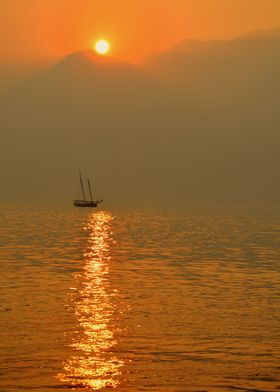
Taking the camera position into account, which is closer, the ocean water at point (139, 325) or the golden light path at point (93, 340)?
the golden light path at point (93, 340)

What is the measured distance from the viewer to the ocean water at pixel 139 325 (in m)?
28.8

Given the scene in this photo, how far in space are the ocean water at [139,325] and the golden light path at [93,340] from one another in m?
0.04

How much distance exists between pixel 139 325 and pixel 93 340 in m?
4.44

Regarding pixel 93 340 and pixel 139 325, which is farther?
pixel 139 325

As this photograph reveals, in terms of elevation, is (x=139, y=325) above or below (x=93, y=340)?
below

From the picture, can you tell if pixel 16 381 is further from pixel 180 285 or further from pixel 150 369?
pixel 180 285

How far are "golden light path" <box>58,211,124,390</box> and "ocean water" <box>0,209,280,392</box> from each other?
1.8 inches

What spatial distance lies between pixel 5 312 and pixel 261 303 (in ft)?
53.6

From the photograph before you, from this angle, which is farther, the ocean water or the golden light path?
the ocean water

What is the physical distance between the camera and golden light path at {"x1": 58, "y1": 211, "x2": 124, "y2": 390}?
28641 mm

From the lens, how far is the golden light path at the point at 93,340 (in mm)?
28641

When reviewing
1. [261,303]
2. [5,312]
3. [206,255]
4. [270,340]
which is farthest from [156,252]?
[270,340]

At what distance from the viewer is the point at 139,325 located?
39.4m

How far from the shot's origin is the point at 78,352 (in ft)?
108
